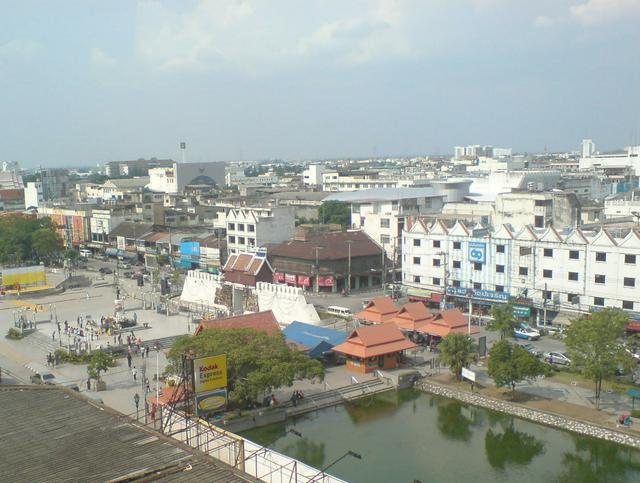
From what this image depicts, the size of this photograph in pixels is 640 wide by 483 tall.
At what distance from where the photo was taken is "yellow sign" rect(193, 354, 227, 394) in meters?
18.1

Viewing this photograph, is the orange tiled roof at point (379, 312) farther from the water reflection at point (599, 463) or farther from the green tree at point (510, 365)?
the water reflection at point (599, 463)

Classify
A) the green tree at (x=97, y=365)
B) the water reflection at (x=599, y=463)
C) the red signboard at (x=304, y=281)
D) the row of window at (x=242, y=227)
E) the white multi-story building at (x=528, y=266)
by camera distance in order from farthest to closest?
1. the row of window at (x=242, y=227)
2. the red signboard at (x=304, y=281)
3. the white multi-story building at (x=528, y=266)
4. the green tree at (x=97, y=365)
5. the water reflection at (x=599, y=463)

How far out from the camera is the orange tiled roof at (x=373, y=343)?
2748cm

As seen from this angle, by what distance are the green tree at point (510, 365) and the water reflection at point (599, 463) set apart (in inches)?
112

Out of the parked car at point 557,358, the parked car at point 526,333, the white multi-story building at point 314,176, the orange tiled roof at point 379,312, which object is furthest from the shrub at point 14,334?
the white multi-story building at point 314,176

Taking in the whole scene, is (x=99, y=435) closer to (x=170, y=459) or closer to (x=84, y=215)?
(x=170, y=459)

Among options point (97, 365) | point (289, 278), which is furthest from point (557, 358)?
point (289, 278)

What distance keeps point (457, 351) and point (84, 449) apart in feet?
49.5

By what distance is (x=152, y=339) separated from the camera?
3412 centimetres

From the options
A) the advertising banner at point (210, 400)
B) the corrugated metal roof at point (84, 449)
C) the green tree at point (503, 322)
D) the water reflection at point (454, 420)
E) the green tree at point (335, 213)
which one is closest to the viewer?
the corrugated metal roof at point (84, 449)

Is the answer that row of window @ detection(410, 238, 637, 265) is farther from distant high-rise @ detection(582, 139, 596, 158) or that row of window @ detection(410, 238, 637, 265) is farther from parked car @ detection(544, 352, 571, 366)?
distant high-rise @ detection(582, 139, 596, 158)

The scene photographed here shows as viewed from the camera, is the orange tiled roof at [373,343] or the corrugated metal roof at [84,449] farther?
the orange tiled roof at [373,343]

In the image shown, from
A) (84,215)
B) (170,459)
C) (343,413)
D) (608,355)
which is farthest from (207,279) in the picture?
(84,215)

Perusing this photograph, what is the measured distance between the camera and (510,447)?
21.5 meters
